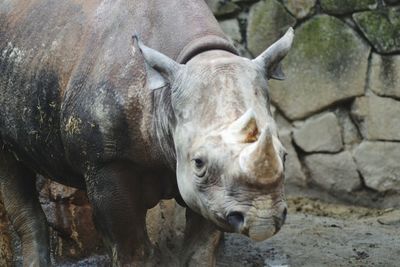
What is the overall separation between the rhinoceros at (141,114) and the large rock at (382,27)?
8.72 feet

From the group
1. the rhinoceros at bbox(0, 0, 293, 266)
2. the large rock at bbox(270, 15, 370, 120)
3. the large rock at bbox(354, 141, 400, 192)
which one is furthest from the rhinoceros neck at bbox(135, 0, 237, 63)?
the large rock at bbox(354, 141, 400, 192)

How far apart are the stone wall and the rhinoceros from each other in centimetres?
236

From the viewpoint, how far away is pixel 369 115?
19.7 feet

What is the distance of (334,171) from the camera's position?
610 centimetres

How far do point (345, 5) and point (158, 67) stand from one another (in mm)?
3167

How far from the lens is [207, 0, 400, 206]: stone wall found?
19.5 ft

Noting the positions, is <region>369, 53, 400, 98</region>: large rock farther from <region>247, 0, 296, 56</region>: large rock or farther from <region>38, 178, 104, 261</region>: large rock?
<region>38, 178, 104, 261</region>: large rock

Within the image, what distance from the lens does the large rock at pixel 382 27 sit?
589cm

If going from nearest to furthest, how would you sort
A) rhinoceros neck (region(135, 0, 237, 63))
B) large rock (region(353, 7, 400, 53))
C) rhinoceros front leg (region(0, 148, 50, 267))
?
rhinoceros neck (region(135, 0, 237, 63)) < rhinoceros front leg (region(0, 148, 50, 267)) < large rock (region(353, 7, 400, 53))

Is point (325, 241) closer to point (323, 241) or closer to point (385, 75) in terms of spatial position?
point (323, 241)

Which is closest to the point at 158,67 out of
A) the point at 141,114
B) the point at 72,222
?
the point at 141,114

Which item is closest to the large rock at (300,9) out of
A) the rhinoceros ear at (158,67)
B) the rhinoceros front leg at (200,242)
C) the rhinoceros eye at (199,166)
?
the rhinoceros front leg at (200,242)

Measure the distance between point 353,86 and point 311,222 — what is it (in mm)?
975

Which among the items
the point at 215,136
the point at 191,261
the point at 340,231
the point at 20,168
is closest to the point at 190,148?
the point at 215,136
